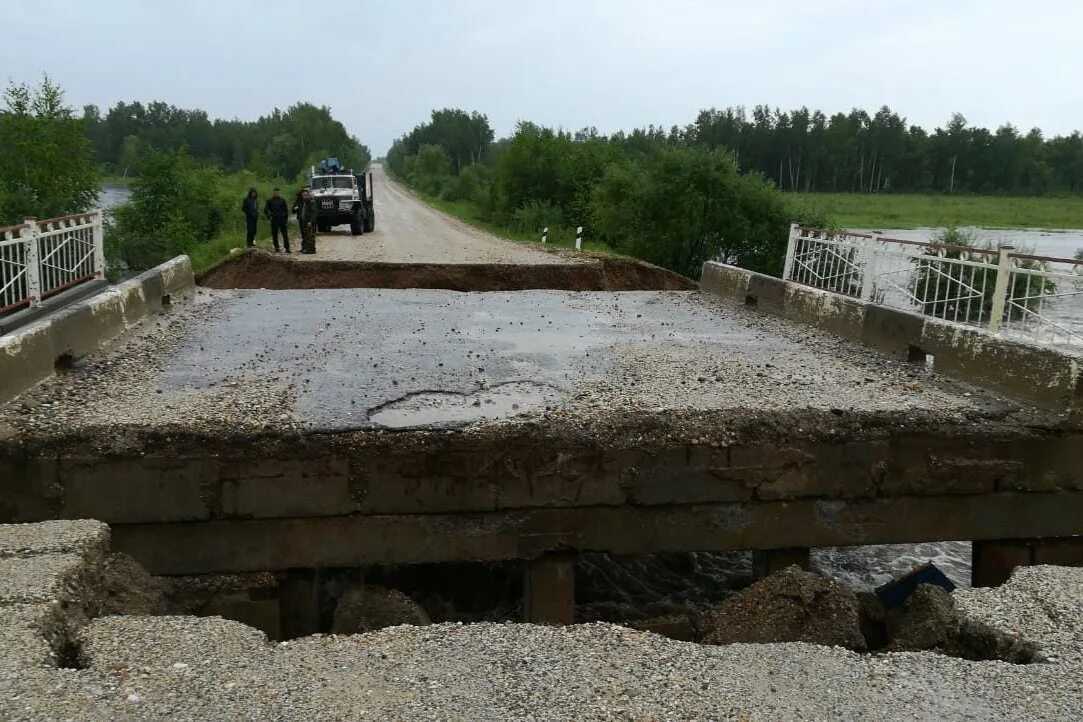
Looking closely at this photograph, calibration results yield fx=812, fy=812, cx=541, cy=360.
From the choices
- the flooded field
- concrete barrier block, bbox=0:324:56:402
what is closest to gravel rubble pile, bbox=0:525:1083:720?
concrete barrier block, bbox=0:324:56:402

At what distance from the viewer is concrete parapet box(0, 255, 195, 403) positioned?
5.55 m

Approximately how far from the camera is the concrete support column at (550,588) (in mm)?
5527

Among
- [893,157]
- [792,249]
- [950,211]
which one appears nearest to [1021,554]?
[792,249]

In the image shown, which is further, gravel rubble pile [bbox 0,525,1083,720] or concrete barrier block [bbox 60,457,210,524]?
concrete barrier block [bbox 60,457,210,524]

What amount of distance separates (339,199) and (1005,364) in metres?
25.4

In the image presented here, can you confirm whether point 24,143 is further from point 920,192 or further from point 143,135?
point 143,135

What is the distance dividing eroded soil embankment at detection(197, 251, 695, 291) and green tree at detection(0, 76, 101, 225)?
12.4 m

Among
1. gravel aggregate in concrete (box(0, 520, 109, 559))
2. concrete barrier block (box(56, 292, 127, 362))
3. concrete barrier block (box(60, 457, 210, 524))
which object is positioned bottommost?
concrete barrier block (box(60, 457, 210, 524))

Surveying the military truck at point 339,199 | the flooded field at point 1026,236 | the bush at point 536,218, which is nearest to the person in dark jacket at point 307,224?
the military truck at point 339,199

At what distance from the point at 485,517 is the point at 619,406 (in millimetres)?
1191

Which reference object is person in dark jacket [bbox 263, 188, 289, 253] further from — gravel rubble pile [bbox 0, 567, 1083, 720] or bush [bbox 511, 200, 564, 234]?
gravel rubble pile [bbox 0, 567, 1083, 720]

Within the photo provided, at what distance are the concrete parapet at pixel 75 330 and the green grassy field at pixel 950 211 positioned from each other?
49879 millimetres

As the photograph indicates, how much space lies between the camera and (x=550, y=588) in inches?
220

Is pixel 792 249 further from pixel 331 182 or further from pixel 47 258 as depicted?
pixel 331 182
